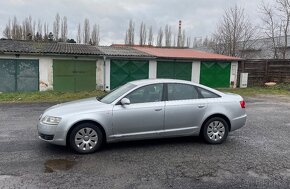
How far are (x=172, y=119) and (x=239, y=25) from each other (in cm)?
2847

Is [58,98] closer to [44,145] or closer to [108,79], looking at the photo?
[108,79]

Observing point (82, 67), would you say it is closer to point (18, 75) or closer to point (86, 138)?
point (18, 75)

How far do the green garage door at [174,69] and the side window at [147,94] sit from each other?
13113mm

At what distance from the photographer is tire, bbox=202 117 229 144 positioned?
19.6 ft

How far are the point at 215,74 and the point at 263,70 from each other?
4.66m

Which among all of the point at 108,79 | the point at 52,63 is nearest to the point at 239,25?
the point at 108,79

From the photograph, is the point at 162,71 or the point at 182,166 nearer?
the point at 182,166

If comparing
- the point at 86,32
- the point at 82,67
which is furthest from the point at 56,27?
the point at 82,67

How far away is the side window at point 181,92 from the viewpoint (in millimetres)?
5832

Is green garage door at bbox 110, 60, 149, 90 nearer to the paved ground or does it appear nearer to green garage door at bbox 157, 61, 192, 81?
green garage door at bbox 157, 61, 192, 81

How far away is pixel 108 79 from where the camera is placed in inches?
688

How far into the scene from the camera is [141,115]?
5457mm

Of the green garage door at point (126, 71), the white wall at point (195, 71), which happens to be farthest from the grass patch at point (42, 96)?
the white wall at point (195, 71)

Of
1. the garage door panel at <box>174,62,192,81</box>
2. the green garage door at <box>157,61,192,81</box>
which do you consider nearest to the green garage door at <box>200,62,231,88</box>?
the garage door panel at <box>174,62,192,81</box>
